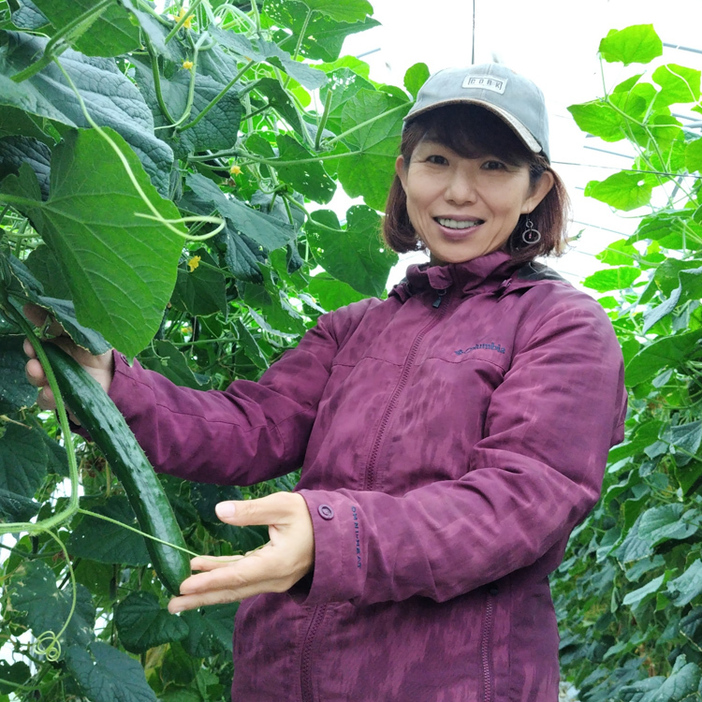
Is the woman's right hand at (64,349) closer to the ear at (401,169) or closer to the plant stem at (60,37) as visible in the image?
the plant stem at (60,37)

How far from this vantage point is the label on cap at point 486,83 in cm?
113

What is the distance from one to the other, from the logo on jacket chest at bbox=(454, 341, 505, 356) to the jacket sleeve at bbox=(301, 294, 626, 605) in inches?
1.2

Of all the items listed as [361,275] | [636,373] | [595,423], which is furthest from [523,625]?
[636,373]

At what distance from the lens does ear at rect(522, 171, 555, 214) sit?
1.21 meters

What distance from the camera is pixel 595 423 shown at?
0.94 meters

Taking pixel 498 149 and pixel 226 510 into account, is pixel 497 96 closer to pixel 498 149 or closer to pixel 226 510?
pixel 498 149

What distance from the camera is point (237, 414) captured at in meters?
1.15

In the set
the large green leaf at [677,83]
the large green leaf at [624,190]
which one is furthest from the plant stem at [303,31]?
the large green leaf at [624,190]

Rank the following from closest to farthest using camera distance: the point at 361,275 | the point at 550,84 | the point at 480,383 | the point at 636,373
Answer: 1. the point at 480,383
2. the point at 361,275
3. the point at 636,373
4. the point at 550,84

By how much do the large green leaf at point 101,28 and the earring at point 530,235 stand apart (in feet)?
2.17

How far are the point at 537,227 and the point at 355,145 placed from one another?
0.28 meters

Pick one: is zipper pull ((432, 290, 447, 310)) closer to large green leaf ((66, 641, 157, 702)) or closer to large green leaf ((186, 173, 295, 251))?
large green leaf ((186, 173, 295, 251))

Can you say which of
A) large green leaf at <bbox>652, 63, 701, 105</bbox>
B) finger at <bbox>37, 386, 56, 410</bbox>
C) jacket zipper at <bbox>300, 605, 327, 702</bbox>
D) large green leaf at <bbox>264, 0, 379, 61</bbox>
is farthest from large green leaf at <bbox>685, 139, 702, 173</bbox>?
finger at <bbox>37, 386, 56, 410</bbox>

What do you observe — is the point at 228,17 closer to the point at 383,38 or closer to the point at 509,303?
the point at 509,303
